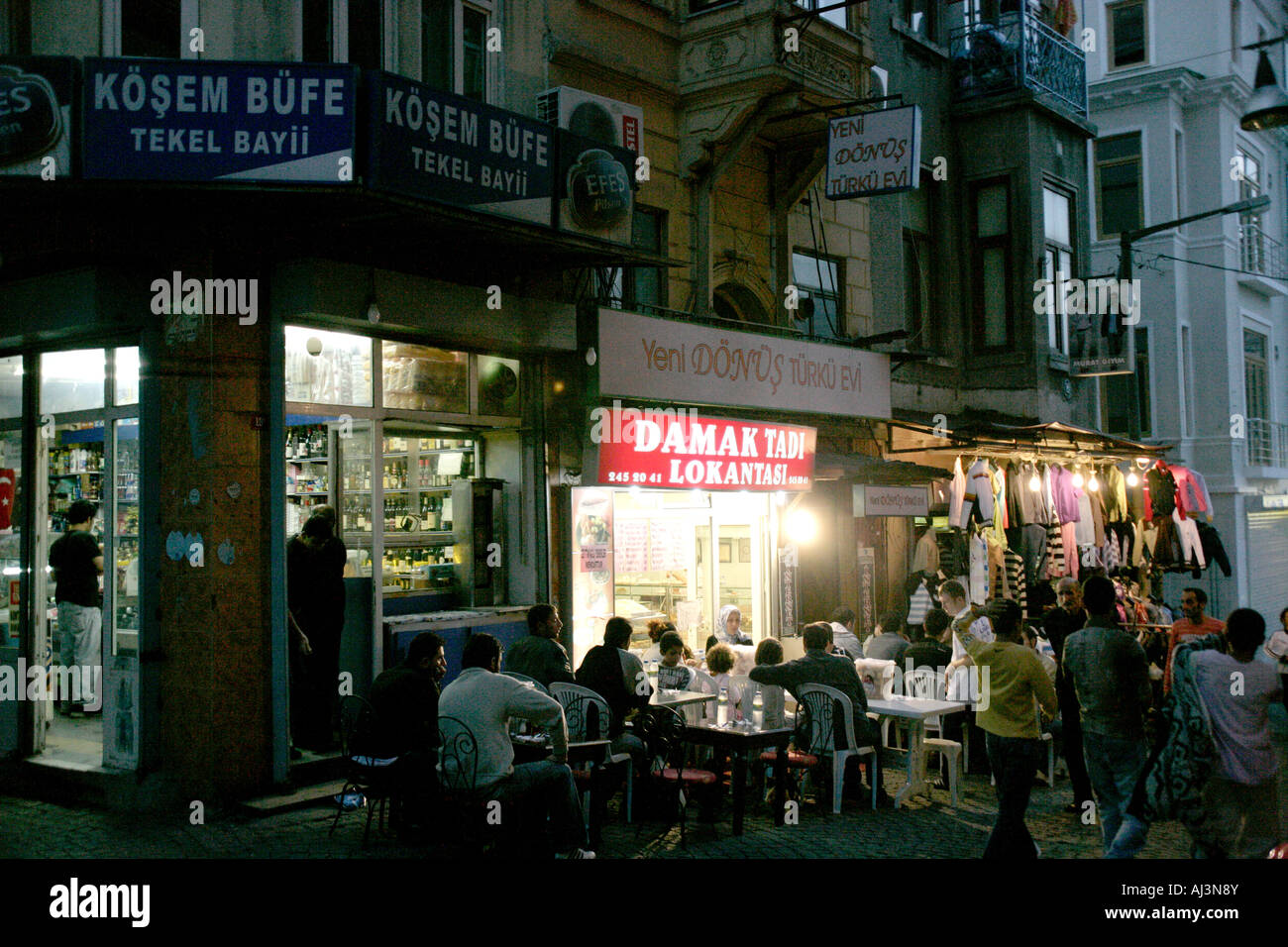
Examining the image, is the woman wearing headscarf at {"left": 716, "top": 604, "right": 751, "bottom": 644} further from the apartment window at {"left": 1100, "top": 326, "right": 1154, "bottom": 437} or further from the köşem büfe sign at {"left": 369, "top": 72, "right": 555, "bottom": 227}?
the apartment window at {"left": 1100, "top": 326, "right": 1154, "bottom": 437}

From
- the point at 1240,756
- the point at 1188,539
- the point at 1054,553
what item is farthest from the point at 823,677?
the point at 1188,539

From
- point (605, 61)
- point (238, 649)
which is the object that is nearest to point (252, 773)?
point (238, 649)

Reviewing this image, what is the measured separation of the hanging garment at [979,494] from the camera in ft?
45.8

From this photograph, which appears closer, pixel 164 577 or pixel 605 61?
pixel 164 577

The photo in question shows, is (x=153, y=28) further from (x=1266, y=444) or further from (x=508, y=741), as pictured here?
(x=1266, y=444)

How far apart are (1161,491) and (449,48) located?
1318cm

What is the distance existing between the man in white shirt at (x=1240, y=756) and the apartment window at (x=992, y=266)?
1201 centimetres

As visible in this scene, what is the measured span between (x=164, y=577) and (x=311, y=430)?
201 centimetres

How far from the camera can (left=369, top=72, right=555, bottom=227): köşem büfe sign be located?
7.50m

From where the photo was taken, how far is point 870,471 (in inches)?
520

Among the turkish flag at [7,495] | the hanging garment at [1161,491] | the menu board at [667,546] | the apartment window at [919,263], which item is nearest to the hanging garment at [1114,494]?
the hanging garment at [1161,491]
